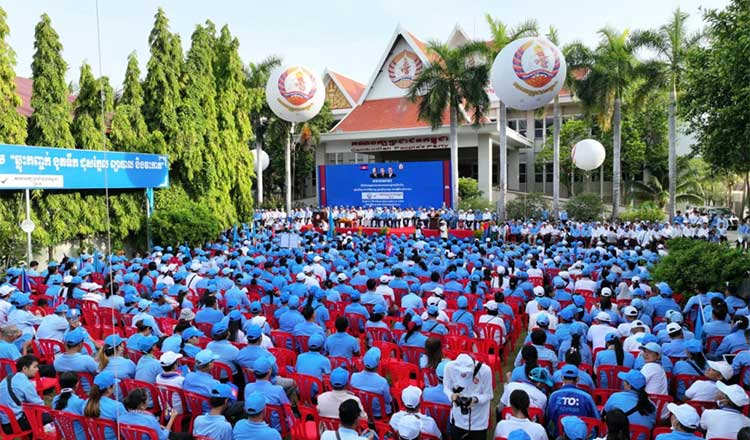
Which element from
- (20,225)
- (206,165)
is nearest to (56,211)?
(20,225)

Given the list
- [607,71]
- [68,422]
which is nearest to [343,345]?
[68,422]

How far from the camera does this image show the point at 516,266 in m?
11.4

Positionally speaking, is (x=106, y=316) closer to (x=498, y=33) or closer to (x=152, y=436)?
Result: (x=152, y=436)

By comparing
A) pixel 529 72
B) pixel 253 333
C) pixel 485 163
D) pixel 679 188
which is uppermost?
pixel 529 72

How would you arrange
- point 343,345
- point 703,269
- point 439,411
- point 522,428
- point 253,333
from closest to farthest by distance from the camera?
point 522,428, point 439,411, point 253,333, point 343,345, point 703,269

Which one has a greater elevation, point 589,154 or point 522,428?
point 589,154

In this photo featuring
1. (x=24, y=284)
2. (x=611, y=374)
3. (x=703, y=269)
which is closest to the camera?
(x=611, y=374)

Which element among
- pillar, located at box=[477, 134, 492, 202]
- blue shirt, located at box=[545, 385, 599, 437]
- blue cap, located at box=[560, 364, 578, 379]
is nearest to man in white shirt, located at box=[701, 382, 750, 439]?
blue shirt, located at box=[545, 385, 599, 437]

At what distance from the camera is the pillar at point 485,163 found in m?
31.0

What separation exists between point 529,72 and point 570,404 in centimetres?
1149

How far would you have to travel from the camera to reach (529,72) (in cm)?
1401

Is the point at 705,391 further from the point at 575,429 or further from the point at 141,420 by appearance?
the point at 141,420

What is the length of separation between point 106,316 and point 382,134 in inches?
998

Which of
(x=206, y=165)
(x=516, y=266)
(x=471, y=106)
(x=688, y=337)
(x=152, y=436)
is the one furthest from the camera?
(x=471, y=106)
